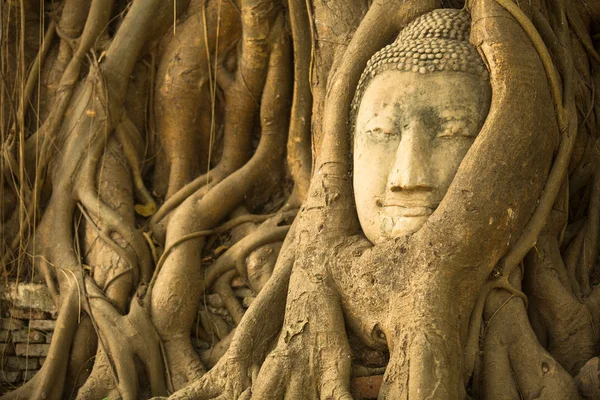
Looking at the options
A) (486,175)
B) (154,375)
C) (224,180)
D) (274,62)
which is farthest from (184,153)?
(486,175)

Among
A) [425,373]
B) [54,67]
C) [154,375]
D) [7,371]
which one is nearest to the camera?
[425,373]

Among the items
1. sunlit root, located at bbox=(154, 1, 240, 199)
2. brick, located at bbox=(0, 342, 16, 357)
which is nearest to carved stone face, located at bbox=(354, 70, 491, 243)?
sunlit root, located at bbox=(154, 1, 240, 199)

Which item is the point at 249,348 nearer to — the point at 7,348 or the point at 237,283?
the point at 237,283

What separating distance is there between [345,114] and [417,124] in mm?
408

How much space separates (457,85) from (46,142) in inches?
98.7

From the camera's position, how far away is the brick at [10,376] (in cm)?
543

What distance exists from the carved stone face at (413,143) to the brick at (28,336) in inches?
81.3

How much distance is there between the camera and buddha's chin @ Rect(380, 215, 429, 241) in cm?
416

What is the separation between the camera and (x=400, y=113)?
4258 mm

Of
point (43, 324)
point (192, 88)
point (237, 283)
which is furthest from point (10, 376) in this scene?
point (192, 88)

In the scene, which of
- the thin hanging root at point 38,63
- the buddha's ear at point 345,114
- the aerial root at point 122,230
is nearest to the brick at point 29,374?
the aerial root at point 122,230

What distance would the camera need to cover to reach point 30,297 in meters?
5.49

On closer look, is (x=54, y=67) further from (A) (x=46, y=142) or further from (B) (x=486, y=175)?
(B) (x=486, y=175)

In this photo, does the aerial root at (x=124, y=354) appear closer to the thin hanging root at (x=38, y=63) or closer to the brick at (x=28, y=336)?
the brick at (x=28, y=336)
